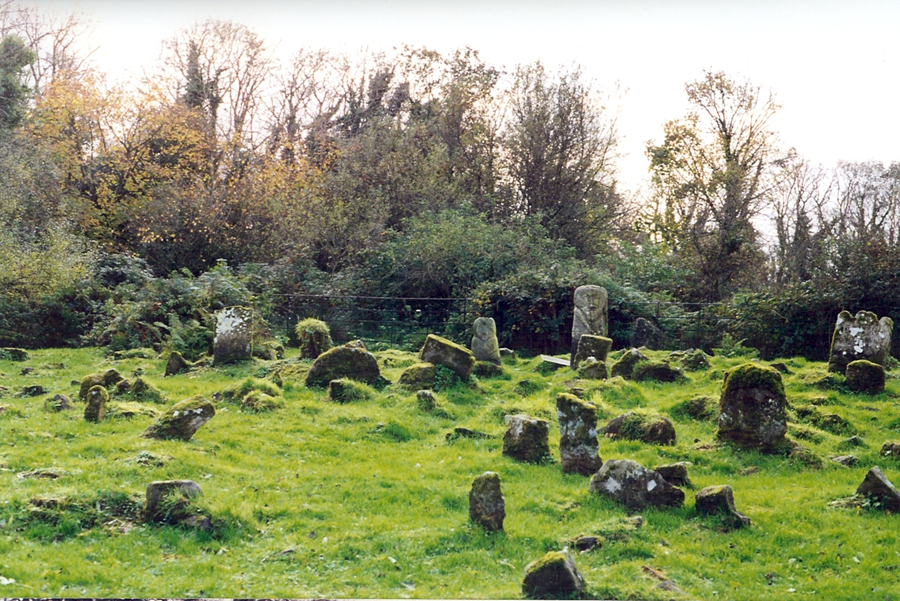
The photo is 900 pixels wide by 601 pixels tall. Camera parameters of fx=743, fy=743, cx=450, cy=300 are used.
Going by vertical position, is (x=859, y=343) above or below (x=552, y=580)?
above

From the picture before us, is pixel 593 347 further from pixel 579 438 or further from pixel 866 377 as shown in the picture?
pixel 579 438

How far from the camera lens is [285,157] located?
30.2m

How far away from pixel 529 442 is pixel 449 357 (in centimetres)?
461

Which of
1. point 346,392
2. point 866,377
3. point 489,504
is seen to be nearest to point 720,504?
point 489,504

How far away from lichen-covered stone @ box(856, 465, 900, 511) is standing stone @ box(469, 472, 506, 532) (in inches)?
157

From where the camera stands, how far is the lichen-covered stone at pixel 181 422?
32.5ft

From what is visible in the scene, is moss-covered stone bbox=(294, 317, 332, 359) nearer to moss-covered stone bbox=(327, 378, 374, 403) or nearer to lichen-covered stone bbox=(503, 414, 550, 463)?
moss-covered stone bbox=(327, 378, 374, 403)

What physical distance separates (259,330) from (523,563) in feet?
42.1

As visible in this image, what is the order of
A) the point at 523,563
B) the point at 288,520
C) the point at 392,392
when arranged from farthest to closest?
the point at 392,392 < the point at 288,520 < the point at 523,563

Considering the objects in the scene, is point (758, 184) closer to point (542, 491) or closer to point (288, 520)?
point (542, 491)

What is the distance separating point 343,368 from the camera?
1386cm

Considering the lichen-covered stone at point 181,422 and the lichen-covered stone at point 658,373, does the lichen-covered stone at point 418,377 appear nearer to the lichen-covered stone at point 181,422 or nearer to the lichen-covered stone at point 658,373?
the lichen-covered stone at point 658,373

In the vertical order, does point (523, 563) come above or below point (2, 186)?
below

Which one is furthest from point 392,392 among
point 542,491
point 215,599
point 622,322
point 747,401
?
point 622,322
